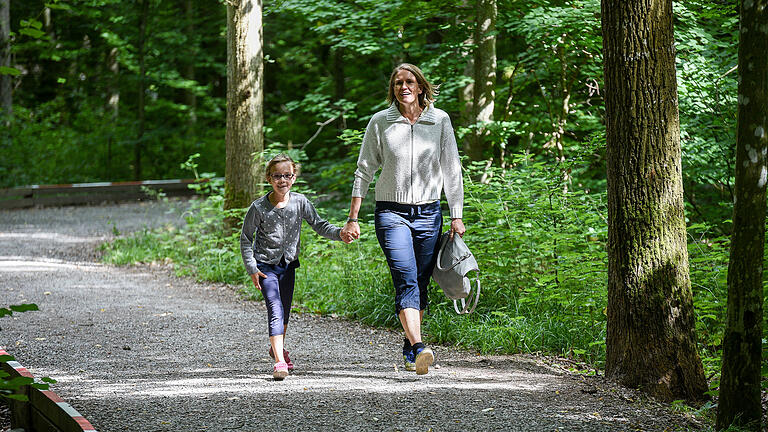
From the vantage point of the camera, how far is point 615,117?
5613 millimetres

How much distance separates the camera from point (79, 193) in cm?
2278

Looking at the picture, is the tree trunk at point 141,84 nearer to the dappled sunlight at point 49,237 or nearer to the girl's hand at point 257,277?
the dappled sunlight at point 49,237

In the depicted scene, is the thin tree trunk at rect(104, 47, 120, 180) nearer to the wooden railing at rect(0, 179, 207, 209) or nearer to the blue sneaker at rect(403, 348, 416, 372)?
the wooden railing at rect(0, 179, 207, 209)

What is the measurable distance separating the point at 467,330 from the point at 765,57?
3804 mm

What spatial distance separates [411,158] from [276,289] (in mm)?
1374

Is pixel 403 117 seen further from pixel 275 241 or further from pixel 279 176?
pixel 275 241

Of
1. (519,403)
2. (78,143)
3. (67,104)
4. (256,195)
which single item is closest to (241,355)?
(519,403)

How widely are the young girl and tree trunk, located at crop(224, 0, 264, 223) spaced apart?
587 cm

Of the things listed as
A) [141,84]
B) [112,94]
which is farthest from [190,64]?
[112,94]

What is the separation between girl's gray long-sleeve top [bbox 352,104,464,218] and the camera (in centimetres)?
582

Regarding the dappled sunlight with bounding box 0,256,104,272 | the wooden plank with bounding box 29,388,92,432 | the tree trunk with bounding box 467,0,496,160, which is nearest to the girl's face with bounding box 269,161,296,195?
the wooden plank with bounding box 29,388,92,432

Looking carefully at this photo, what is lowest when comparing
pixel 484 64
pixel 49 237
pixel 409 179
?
pixel 49 237

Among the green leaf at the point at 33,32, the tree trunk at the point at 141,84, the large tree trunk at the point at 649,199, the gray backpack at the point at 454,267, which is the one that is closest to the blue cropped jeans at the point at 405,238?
the gray backpack at the point at 454,267

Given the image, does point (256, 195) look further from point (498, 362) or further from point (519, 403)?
point (519, 403)
